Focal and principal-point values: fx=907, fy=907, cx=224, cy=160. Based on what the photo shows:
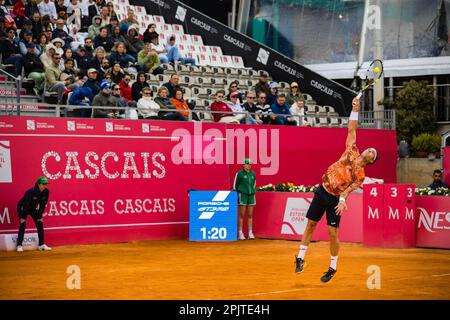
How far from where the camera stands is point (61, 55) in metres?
25.8

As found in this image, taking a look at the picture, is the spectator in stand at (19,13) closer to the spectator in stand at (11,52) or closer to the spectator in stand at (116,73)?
the spectator in stand at (11,52)

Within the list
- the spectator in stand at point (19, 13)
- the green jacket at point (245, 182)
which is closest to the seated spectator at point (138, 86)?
the green jacket at point (245, 182)

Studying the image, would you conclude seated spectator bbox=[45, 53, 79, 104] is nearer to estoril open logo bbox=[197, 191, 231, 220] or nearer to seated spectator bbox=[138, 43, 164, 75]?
seated spectator bbox=[138, 43, 164, 75]

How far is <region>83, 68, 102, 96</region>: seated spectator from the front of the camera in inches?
956

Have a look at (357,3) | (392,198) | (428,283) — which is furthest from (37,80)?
(357,3)

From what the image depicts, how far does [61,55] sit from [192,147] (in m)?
4.65

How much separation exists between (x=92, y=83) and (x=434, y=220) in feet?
31.8

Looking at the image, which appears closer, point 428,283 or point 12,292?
point 12,292

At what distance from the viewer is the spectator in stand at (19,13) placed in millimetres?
26641

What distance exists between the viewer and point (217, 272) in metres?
16.8

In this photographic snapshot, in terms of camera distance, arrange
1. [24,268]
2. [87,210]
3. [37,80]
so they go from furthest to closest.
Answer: [37,80], [87,210], [24,268]

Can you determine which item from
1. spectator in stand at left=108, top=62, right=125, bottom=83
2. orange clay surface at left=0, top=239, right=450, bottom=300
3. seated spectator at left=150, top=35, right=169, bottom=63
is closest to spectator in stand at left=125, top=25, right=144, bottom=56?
seated spectator at left=150, top=35, right=169, bottom=63

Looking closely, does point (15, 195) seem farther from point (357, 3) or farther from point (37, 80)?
point (357, 3)

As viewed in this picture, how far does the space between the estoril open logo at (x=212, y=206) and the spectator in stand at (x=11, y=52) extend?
20.2 ft
